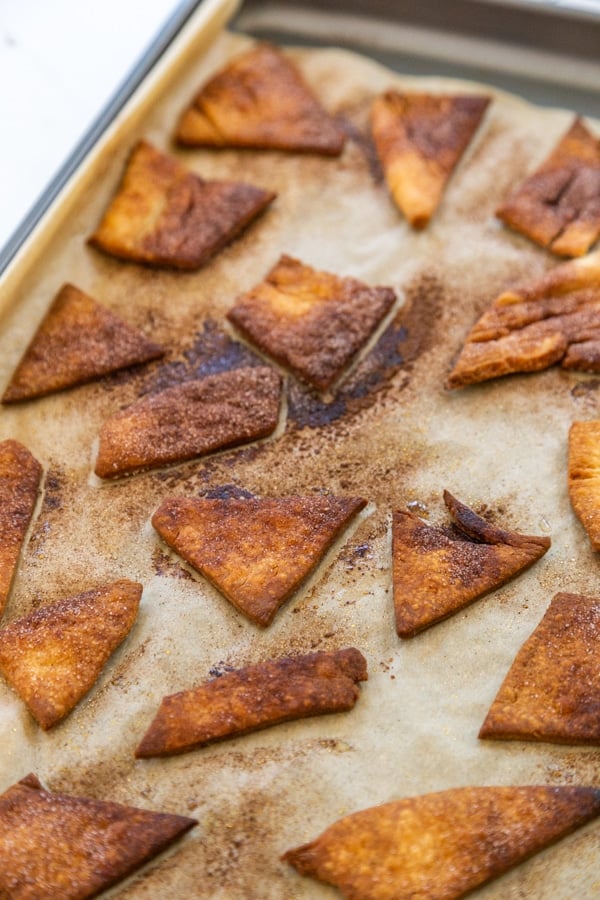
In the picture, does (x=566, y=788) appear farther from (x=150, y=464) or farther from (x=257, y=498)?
(x=150, y=464)

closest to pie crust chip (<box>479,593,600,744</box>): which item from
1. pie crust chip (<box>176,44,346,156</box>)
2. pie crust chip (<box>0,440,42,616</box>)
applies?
pie crust chip (<box>0,440,42,616</box>)

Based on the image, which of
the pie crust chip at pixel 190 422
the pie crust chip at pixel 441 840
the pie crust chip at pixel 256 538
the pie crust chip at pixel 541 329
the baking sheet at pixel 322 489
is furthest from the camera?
the pie crust chip at pixel 541 329

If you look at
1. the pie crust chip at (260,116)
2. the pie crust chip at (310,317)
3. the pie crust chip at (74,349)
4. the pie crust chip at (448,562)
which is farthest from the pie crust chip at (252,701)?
the pie crust chip at (260,116)

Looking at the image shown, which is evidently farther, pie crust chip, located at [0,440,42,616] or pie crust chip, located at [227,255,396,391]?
pie crust chip, located at [227,255,396,391]

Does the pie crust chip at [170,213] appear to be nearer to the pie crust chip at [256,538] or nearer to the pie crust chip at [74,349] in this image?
the pie crust chip at [74,349]

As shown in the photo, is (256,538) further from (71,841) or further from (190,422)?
(71,841)

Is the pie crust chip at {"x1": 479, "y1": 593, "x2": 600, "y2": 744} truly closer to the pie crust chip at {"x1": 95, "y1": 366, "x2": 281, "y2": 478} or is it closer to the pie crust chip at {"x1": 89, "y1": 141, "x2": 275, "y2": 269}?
the pie crust chip at {"x1": 95, "y1": 366, "x2": 281, "y2": 478}
